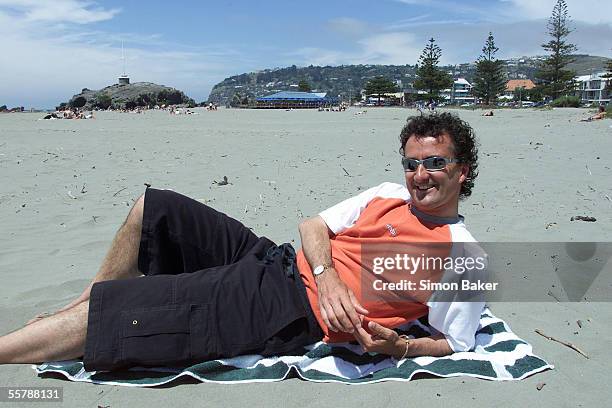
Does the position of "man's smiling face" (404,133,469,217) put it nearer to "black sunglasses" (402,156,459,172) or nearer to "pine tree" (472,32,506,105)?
"black sunglasses" (402,156,459,172)

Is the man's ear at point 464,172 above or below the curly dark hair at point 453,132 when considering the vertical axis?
below

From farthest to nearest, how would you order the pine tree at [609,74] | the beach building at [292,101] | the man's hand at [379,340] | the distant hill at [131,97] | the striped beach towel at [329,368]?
the beach building at [292,101] < the distant hill at [131,97] < the pine tree at [609,74] < the striped beach towel at [329,368] < the man's hand at [379,340]

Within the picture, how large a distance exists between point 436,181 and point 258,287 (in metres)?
0.91

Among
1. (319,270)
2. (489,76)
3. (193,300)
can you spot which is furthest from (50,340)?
(489,76)

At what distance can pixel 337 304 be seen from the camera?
88.0 inches

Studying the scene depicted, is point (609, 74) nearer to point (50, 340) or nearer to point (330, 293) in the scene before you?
point (330, 293)

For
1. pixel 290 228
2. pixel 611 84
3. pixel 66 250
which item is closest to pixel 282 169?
pixel 290 228

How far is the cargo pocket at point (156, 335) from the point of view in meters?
2.23

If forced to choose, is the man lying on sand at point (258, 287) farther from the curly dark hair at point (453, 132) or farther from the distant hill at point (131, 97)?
the distant hill at point (131, 97)

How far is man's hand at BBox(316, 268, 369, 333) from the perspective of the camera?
2217mm

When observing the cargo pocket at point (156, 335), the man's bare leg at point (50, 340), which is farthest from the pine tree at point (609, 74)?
the man's bare leg at point (50, 340)

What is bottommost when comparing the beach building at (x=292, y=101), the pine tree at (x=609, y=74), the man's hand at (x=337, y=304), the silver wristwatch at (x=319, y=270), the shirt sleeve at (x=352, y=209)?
the man's hand at (x=337, y=304)

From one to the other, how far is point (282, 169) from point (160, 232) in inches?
206

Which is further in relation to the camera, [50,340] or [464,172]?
[464,172]
